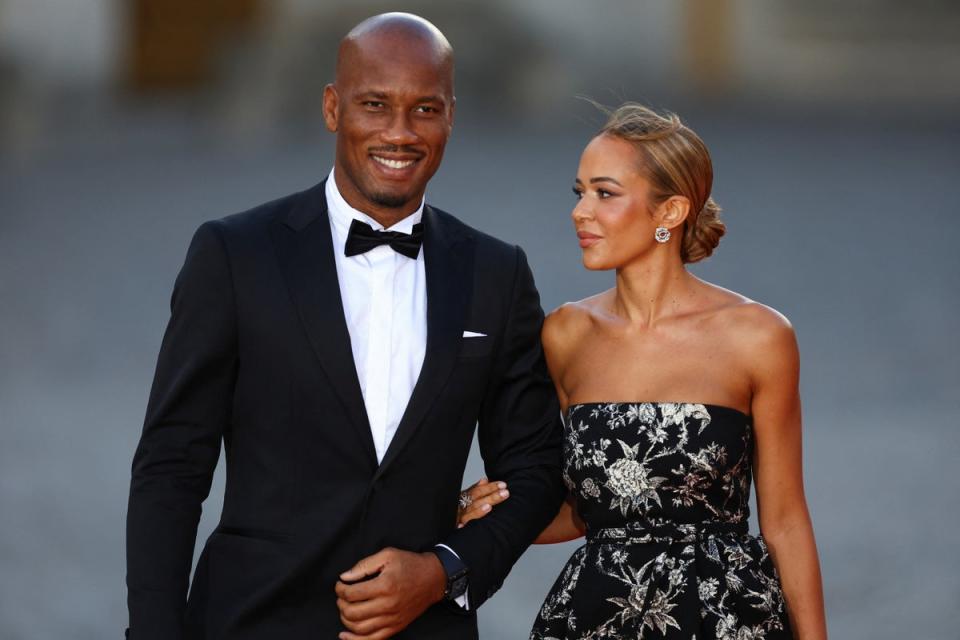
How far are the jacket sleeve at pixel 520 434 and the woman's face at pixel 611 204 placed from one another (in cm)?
16

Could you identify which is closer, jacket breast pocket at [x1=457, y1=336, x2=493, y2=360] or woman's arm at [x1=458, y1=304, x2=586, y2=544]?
jacket breast pocket at [x1=457, y1=336, x2=493, y2=360]

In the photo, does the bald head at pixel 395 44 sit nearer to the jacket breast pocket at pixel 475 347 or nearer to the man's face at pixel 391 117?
the man's face at pixel 391 117

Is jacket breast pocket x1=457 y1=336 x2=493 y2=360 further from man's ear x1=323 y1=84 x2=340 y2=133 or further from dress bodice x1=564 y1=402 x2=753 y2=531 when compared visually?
man's ear x1=323 y1=84 x2=340 y2=133

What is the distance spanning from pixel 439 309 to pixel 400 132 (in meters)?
0.38

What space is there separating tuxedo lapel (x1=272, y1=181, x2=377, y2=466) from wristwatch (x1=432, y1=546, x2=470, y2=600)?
0.25 metres

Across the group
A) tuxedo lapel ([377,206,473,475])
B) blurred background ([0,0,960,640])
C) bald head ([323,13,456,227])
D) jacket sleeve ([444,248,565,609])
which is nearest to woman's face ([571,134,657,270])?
jacket sleeve ([444,248,565,609])

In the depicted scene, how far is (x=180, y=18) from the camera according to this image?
1942cm

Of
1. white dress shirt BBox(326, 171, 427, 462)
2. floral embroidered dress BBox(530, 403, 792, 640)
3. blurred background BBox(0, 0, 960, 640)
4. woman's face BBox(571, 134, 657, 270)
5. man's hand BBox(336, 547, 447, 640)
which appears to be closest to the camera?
man's hand BBox(336, 547, 447, 640)

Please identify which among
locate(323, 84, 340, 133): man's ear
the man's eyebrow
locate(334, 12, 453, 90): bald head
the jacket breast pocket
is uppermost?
locate(334, 12, 453, 90): bald head

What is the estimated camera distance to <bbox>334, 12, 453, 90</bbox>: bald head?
10.6 feet

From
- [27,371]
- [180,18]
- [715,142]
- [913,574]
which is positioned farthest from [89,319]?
[180,18]

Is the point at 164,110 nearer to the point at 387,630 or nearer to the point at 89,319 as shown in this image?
the point at 89,319

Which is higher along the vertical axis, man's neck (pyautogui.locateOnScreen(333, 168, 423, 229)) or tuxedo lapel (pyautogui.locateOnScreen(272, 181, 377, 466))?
man's neck (pyautogui.locateOnScreen(333, 168, 423, 229))

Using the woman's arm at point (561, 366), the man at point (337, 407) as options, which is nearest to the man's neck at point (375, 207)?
the man at point (337, 407)
